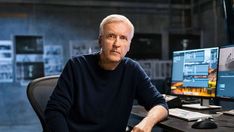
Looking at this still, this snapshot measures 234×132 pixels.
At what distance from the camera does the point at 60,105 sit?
5.22ft

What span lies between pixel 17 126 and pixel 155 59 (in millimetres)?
2308

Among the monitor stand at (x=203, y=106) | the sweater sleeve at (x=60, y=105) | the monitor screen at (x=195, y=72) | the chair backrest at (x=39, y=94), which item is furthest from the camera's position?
the monitor stand at (x=203, y=106)

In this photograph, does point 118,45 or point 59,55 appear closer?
point 118,45

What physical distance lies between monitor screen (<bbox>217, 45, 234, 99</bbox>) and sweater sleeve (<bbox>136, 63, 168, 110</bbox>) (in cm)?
56

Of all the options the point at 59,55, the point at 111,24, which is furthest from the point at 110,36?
the point at 59,55

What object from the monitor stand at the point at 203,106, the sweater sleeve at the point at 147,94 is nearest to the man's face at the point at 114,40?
the sweater sleeve at the point at 147,94

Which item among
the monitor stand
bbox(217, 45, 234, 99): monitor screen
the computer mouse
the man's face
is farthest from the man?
the monitor stand

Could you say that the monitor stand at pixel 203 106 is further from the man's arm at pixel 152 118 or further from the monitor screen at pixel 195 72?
the man's arm at pixel 152 118

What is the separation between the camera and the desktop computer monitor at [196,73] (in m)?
2.29

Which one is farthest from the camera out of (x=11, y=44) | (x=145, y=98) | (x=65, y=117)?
(x=11, y=44)

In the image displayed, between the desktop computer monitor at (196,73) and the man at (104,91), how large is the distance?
0.67 metres

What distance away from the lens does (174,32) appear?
220 inches

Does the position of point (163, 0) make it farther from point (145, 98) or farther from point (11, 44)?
point (145, 98)

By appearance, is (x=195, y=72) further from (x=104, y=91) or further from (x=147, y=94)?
(x=104, y=91)
